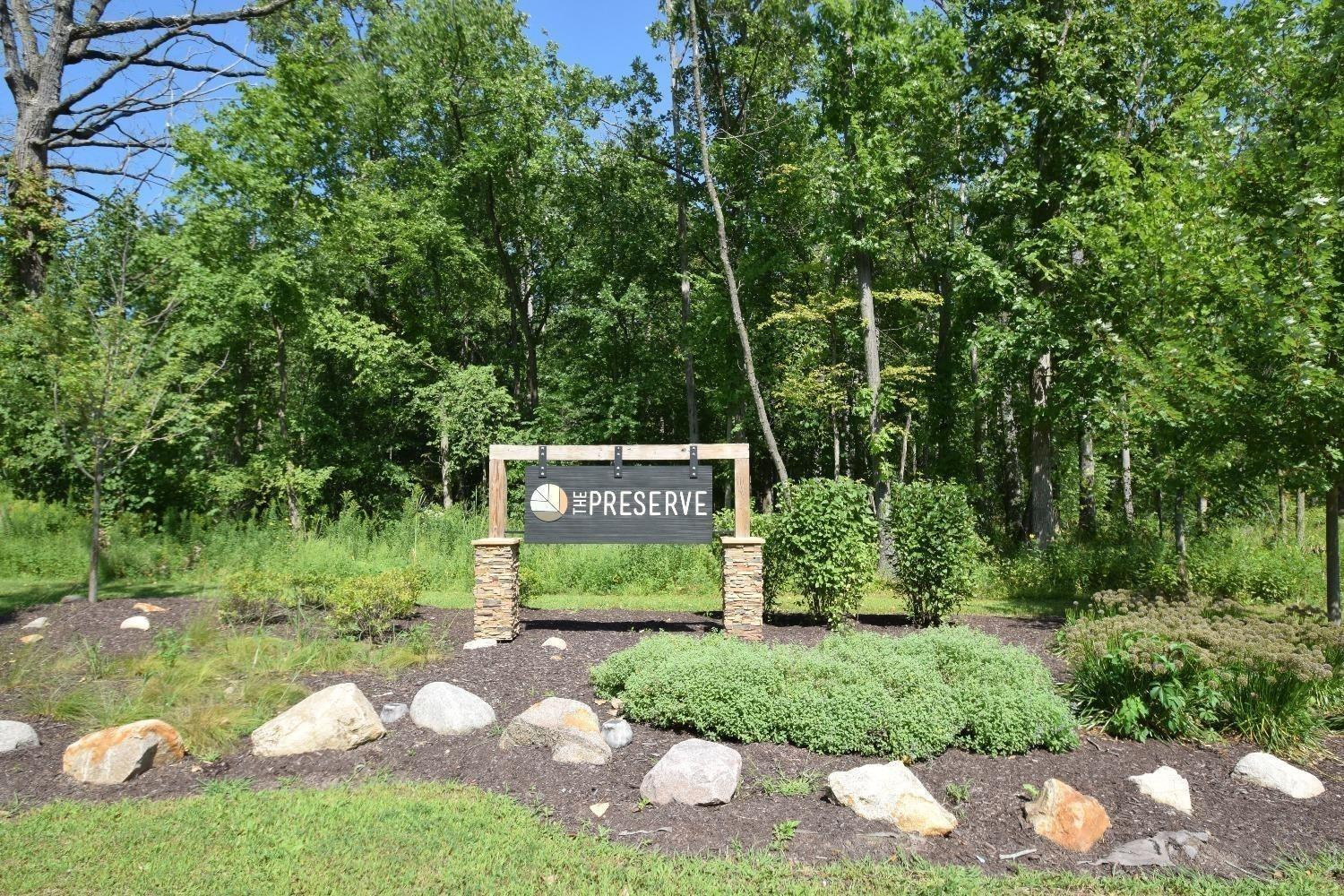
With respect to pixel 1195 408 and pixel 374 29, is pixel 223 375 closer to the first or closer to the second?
pixel 374 29

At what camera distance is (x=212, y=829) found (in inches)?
146

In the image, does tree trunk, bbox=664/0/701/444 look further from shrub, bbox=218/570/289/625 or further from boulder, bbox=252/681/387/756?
boulder, bbox=252/681/387/756

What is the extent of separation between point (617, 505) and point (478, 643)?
1.89 m

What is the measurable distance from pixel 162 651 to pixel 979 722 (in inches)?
243

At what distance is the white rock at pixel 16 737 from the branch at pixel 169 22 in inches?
606

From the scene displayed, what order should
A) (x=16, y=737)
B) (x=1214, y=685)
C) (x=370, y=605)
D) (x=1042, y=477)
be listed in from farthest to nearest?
(x=1042, y=477)
(x=370, y=605)
(x=1214, y=685)
(x=16, y=737)

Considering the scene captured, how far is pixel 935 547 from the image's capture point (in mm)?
8125

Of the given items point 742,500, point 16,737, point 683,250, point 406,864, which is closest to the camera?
point 406,864

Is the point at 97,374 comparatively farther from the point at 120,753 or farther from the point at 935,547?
the point at 935,547

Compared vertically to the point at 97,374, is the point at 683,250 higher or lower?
higher

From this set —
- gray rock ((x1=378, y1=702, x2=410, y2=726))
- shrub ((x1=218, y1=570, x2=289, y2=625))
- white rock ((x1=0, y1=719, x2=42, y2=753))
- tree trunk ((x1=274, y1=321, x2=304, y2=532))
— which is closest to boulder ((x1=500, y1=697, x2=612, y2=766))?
gray rock ((x1=378, y1=702, x2=410, y2=726))

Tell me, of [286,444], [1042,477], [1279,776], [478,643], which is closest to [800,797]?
[1279,776]

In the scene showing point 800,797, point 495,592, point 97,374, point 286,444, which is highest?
point 97,374

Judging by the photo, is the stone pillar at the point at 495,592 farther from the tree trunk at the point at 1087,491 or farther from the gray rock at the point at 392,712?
the tree trunk at the point at 1087,491
